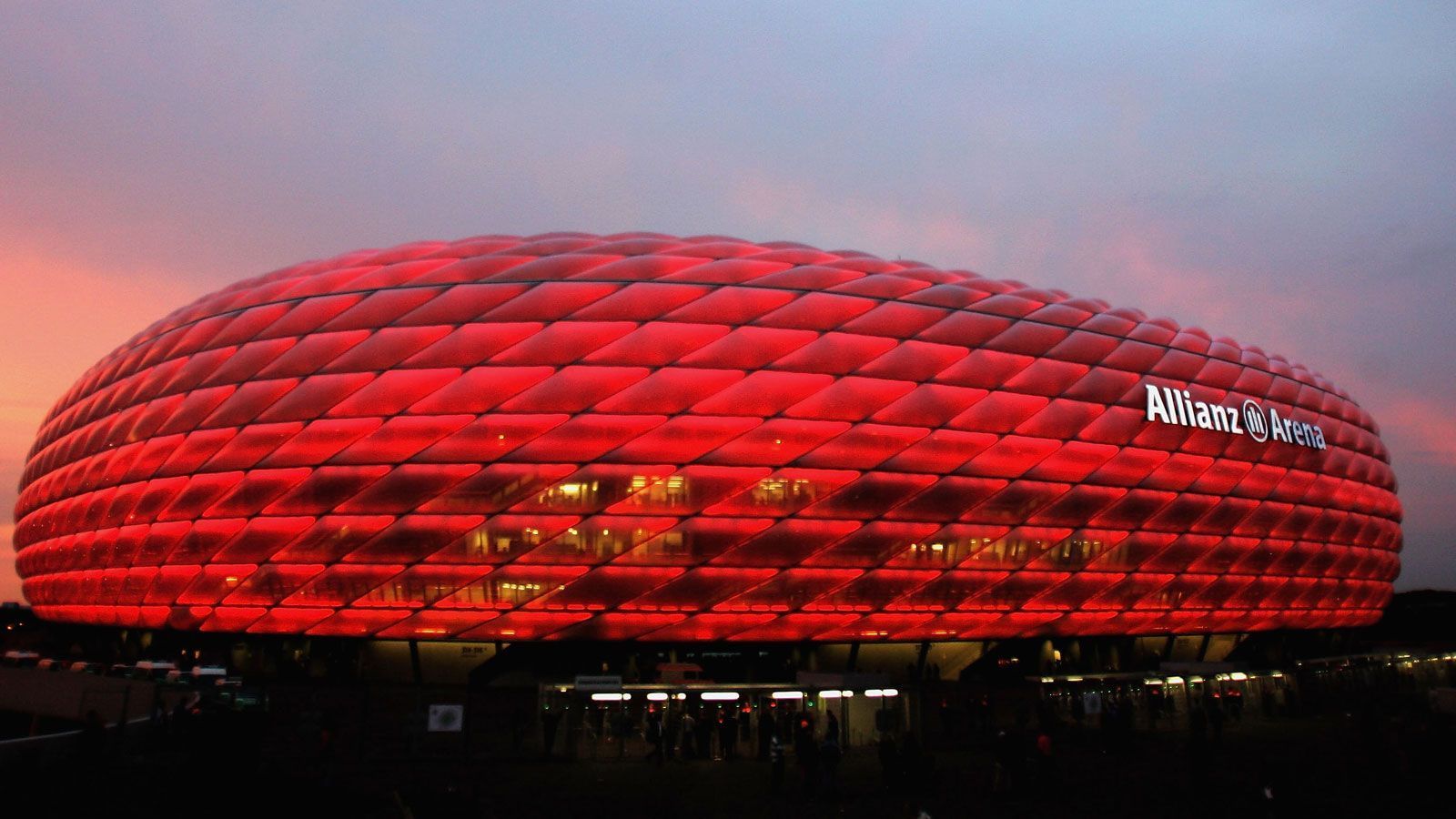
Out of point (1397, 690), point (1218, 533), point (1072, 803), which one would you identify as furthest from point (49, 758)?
point (1397, 690)

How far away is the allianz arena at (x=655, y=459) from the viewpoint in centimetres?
2927

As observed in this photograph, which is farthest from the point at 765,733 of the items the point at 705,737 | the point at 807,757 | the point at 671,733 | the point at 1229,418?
the point at 1229,418

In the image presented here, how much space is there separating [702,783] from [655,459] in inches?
477

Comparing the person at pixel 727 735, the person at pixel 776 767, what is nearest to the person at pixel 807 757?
the person at pixel 776 767

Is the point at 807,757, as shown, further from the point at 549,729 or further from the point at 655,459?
the point at 655,459

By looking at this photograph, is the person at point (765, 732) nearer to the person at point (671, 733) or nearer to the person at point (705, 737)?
the person at point (705, 737)

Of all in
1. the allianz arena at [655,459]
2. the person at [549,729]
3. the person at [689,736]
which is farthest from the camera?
the allianz arena at [655,459]

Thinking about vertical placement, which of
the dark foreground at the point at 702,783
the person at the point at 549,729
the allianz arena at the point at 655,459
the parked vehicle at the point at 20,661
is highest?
the allianz arena at the point at 655,459

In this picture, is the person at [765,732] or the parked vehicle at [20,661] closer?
the person at [765,732]

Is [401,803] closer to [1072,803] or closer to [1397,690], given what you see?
[1072,803]

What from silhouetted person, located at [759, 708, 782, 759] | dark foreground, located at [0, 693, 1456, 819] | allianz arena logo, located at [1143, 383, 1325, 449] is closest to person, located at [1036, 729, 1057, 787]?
dark foreground, located at [0, 693, 1456, 819]

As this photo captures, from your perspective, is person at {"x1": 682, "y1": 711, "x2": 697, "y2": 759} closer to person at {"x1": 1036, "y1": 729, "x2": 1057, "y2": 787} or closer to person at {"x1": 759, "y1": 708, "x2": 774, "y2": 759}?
person at {"x1": 759, "y1": 708, "x2": 774, "y2": 759}

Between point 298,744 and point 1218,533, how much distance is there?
31.8 metres

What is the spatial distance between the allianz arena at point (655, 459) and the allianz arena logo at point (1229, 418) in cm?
17
